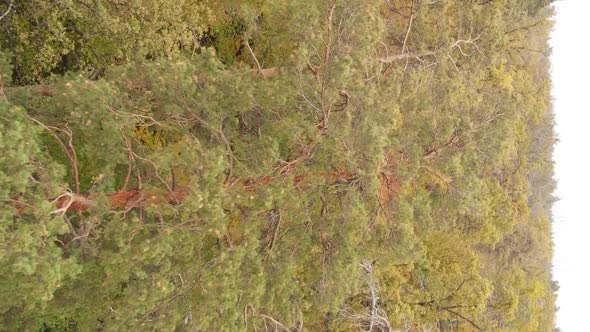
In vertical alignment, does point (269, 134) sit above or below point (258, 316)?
above

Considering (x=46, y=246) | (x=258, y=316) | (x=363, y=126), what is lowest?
(x=258, y=316)

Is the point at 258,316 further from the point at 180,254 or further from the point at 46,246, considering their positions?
the point at 46,246

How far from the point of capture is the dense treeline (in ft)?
25.4

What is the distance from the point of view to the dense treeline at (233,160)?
775cm

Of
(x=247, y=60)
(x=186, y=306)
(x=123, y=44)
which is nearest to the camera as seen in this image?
(x=186, y=306)

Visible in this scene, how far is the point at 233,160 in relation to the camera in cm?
914

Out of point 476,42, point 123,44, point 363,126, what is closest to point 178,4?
point 123,44

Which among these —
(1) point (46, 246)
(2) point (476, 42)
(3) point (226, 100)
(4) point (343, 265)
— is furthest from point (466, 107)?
(1) point (46, 246)

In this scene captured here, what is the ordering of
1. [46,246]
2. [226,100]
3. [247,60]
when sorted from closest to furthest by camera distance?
[46,246]
[226,100]
[247,60]

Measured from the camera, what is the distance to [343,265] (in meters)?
9.48

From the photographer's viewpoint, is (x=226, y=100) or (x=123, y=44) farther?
(x=123, y=44)

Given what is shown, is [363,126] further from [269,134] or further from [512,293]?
[512,293]

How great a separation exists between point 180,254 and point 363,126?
162 inches

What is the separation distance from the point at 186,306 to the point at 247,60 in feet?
28.3
